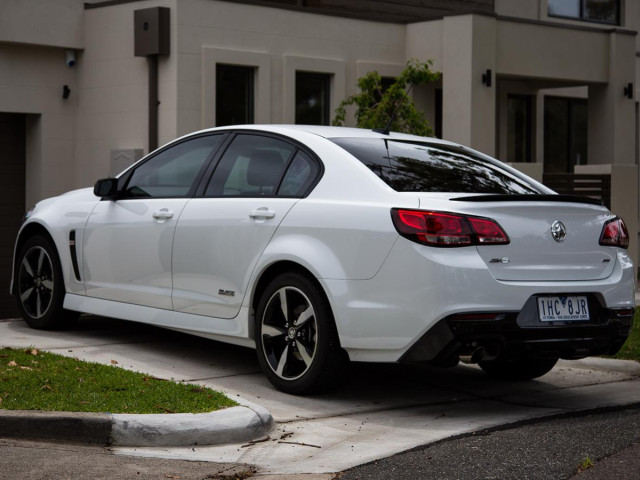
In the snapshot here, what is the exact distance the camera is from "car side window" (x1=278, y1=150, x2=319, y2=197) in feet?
23.6

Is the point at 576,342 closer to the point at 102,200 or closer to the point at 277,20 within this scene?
the point at 102,200

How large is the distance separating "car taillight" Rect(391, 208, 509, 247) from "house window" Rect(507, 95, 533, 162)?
14561mm

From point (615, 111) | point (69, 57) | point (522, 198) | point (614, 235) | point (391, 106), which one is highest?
point (69, 57)

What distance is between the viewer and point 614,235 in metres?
6.99

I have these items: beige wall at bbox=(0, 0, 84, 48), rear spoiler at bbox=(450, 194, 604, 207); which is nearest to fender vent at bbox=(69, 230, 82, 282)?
rear spoiler at bbox=(450, 194, 604, 207)

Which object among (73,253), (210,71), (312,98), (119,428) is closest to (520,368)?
(119,428)

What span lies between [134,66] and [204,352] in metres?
7.75

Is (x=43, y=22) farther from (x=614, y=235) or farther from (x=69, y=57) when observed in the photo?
(x=614, y=235)

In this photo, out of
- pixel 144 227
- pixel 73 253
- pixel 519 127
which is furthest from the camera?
pixel 519 127

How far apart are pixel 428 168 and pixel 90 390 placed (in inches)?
94.8

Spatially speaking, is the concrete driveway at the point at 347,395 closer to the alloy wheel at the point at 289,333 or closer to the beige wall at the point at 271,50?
the alloy wheel at the point at 289,333

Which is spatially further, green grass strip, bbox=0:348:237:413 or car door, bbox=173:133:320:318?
car door, bbox=173:133:320:318

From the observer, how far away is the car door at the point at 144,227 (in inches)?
316

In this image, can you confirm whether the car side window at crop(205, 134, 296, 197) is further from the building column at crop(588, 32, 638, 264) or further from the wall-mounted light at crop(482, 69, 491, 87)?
the building column at crop(588, 32, 638, 264)
